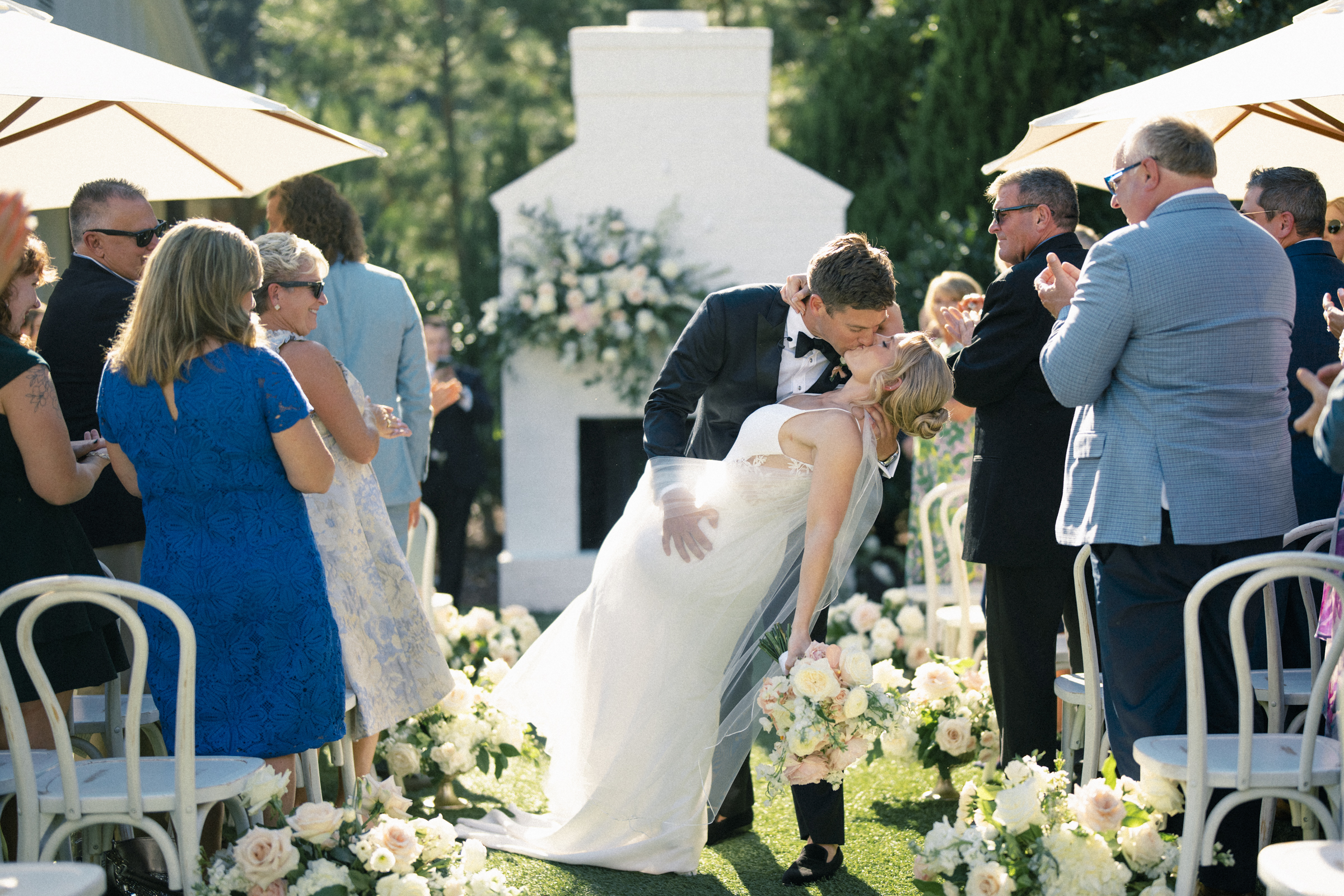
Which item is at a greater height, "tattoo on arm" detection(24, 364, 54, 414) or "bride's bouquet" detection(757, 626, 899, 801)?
"tattoo on arm" detection(24, 364, 54, 414)

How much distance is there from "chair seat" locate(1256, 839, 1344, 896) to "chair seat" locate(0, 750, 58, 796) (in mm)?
2488

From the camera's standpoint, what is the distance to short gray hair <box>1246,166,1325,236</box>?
12.1 ft

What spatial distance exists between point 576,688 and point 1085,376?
5.84 feet

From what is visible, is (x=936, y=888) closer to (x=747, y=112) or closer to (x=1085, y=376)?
(x=1085, y=376)

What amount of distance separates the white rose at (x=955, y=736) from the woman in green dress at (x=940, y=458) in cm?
135

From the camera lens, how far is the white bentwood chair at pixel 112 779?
2.43 meters

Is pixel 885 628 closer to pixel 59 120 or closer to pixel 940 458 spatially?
pixel 940 458

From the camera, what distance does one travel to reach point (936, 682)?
4242 millimetres

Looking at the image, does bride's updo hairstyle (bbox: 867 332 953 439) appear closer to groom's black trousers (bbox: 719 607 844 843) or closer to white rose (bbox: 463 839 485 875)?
groom's black trousers (bbox: 719 607 844 843)

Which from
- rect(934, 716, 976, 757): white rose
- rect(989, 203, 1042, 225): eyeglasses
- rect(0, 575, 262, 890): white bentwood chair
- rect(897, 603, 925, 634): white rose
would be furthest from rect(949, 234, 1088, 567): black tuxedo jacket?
rect(0, 575, 262, 890): white bentwood chair

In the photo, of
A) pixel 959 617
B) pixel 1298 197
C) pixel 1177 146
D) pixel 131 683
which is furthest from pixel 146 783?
pixel 1298 197

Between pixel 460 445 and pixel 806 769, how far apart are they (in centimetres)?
491

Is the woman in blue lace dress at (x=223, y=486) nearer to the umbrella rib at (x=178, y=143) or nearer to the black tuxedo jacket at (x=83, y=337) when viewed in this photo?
the black tuxedo jacket at (x=83, y=337)

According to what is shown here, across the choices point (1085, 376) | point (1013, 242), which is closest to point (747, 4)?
point (1013, 242)
